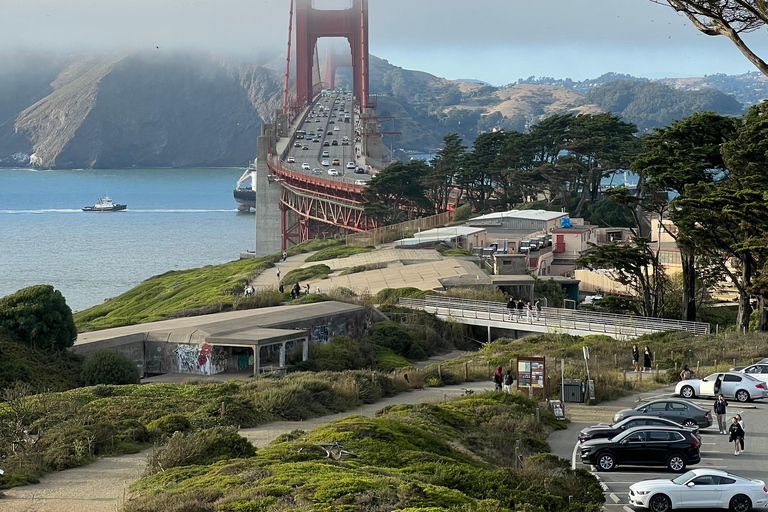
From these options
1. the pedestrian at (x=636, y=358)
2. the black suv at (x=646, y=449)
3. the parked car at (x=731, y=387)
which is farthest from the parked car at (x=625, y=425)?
the pedestrian at (x=636, y=358)

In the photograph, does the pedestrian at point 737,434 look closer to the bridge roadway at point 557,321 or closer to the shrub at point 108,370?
the shrub at point 108,370

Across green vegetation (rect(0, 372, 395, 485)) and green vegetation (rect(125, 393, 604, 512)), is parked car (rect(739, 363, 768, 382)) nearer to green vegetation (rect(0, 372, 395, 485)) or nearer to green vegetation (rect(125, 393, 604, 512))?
green vegetation (rect(0, 372, 395, 485))

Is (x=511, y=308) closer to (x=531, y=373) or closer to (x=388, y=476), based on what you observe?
(x=531, y=373)

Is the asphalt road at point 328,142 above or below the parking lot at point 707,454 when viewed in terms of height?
above

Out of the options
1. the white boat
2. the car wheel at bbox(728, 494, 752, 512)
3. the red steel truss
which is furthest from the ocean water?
the car wheel at bbox(728, 494, 752, 512)

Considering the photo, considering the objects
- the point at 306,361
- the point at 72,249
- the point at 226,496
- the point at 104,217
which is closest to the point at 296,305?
the point at 306,361

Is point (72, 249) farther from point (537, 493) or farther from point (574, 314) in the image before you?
point (537, 493)
